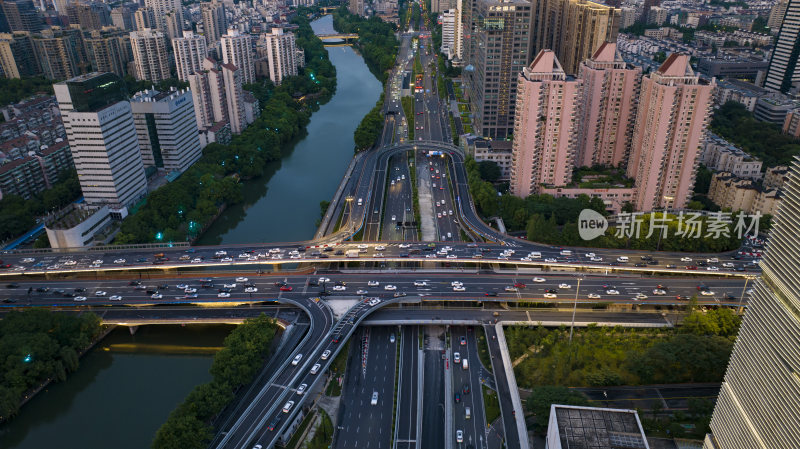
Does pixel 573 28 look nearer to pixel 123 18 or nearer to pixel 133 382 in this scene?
pixel 133 382

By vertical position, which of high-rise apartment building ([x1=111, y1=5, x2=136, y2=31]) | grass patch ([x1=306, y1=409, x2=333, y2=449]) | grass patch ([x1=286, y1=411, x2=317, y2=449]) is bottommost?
grass patch ([x1=286, y1=411, x2=317, y2=449])

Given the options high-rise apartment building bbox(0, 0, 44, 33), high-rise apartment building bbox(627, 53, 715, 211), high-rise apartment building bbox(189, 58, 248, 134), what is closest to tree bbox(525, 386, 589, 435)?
high-rise apartment building bbox(627, 53, 715, 211)

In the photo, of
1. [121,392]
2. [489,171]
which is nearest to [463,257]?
[489,171]

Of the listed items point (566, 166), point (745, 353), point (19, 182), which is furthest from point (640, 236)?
point (19, 182)

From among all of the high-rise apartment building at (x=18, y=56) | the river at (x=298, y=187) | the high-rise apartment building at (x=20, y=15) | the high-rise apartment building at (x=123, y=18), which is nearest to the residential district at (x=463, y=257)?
the river at (x=298, y=187)

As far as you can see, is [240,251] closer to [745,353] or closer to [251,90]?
[745,353]

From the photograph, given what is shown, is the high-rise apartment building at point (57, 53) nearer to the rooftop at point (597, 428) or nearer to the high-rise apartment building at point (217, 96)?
the high-rise apartment building at point (217, 96)

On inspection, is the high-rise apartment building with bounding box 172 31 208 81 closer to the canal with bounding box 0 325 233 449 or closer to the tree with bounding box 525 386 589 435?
the canal with bounding box 0 325 233 449
